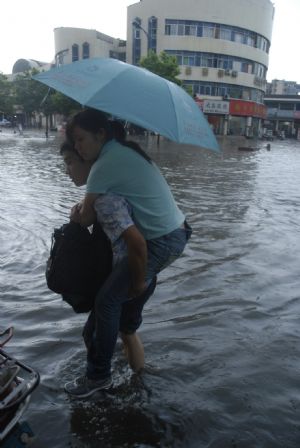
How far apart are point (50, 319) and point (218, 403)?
1.75m

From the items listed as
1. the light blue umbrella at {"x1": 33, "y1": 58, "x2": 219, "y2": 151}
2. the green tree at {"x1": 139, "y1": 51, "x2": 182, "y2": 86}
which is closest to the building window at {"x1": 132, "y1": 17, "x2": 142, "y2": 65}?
the green tree at {"x1": 139, "y1": 51, "x2": 182, "y2": 86}

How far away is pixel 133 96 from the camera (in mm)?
2295

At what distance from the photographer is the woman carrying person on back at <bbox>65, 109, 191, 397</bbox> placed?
221 centimetres

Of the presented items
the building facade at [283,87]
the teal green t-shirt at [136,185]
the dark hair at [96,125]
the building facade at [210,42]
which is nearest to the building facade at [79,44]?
the building facade at [210,42]

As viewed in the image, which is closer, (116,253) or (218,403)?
(116,253)

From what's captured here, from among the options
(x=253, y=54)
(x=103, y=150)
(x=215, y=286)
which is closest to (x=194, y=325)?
(x=215, y=286)

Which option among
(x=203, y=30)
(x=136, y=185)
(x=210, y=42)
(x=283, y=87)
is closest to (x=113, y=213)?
(x=136, y=185)

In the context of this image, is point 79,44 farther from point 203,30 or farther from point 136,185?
point 136,185

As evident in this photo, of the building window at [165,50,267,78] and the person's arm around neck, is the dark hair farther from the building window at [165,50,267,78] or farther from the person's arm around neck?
the building window at [165,50,267,78]

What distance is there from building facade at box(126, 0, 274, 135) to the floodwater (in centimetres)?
5279

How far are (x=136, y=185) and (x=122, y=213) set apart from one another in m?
0.19

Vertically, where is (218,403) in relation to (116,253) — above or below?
below

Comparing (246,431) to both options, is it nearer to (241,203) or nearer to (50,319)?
(50,319)

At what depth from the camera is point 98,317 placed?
2436mm
